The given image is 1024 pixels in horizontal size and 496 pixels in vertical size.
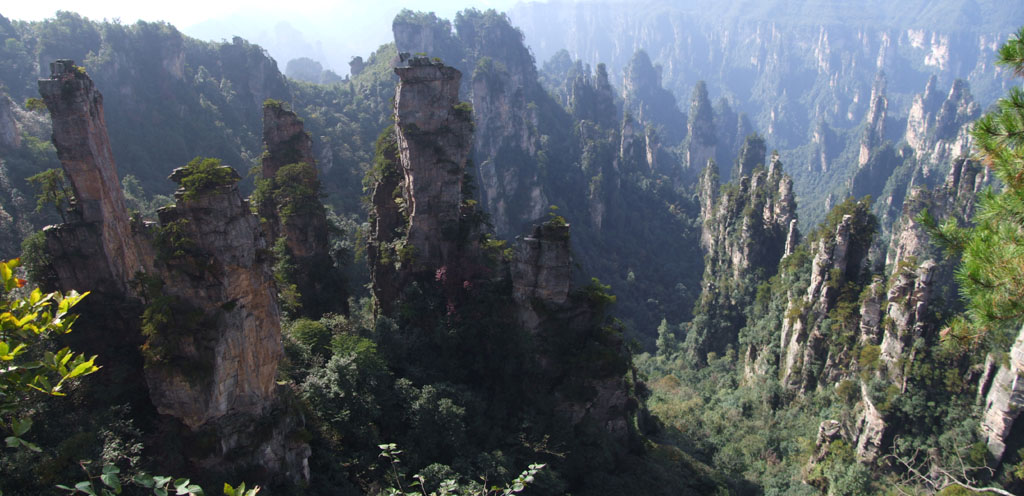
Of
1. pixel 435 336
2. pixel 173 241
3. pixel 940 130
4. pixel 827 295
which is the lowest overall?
pixel 435 336

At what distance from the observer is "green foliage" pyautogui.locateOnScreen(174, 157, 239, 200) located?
635 inches

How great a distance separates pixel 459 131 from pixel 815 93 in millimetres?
198048

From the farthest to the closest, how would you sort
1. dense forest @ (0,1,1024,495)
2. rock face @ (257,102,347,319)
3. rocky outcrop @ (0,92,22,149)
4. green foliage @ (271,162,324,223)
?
1. rocky outcrop @ (0,92,22,149)
2. rock face @ (257,102,347,319)
3. green foliage @ (271,162,324,223)
4. dense forest @ (0,1,1024,495)

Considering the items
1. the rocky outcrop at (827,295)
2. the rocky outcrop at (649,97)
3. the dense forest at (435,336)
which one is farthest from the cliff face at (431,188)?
the rocky outcrop at (649,97)

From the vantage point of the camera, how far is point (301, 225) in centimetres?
2617

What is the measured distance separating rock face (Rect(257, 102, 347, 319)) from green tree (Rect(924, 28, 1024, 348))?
919 inches

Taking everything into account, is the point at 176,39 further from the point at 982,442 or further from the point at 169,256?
the point at 982,442

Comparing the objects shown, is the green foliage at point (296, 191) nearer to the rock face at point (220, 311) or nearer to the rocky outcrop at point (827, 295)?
the rock face at point (220, 311)

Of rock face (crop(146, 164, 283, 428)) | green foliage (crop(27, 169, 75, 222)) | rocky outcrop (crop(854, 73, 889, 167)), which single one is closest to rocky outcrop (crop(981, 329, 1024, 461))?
rock face (crop(146, 164, 283, 428))

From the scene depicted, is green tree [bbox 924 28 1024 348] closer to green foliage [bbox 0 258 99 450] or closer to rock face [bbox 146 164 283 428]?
green foliage [bbox 0 258 99 450]

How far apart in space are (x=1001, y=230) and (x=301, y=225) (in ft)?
80.6

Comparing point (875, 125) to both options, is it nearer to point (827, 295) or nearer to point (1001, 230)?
point (827, 295)

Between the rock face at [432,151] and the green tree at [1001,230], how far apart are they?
67.4 ft

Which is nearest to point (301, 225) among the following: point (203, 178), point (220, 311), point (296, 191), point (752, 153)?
point (296, 191)
